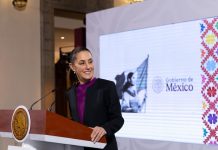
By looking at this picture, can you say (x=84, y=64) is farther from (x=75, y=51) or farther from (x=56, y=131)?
(x=56, y=131)

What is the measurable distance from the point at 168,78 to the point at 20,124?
247 centimetres

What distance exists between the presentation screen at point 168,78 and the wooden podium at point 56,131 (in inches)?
84.2

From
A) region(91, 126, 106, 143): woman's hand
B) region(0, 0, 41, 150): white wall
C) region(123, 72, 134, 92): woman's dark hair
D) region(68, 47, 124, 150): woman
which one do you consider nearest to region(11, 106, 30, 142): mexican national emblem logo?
region(91, 126, 106, 143): woman's hand

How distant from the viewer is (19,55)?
6.85 metres

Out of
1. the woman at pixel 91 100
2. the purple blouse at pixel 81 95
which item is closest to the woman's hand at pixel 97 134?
the woman at pixel 91 100

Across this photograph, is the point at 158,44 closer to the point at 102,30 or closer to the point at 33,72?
the point at 102,30

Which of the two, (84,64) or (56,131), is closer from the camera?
(56,131)

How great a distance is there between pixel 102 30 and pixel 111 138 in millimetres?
2967

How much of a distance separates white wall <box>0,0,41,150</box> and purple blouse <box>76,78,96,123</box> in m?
4.82

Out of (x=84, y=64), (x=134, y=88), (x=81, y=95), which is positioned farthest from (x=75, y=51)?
(x=134, y=88)

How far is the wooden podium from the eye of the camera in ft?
4.99

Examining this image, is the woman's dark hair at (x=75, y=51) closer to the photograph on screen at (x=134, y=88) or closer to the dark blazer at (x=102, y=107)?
the dark blazer at (x=102, y=107)

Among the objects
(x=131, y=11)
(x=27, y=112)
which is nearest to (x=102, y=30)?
(x=131, y=11)

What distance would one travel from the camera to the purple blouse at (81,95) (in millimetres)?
1972
